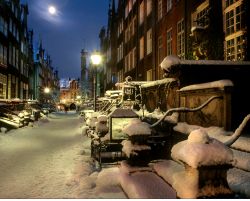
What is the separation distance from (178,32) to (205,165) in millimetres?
15795

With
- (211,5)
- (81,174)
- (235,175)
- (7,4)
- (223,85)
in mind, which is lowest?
(81,174)

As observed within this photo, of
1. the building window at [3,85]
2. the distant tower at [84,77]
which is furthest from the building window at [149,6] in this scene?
the distant tower at [84,77]

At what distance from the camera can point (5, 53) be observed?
120 feet

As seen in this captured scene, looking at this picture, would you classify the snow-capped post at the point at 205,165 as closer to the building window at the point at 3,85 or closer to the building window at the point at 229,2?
the building window at the point at 229,2

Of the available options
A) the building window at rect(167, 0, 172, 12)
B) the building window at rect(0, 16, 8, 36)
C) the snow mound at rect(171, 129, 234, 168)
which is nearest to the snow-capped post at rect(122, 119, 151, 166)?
the snow mound at rect(171, 129, 234, 168)

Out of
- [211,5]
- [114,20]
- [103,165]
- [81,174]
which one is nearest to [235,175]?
[81,174]

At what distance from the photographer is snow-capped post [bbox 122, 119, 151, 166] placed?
314 inches

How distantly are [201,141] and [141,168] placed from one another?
3.85 meters

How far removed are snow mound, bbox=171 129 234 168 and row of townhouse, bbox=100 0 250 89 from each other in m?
7.98

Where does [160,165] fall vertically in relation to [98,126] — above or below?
below

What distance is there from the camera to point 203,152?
4.23m

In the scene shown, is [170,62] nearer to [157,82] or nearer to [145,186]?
[145,186]

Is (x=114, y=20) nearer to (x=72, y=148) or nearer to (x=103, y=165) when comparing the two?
(x=72, y=148)

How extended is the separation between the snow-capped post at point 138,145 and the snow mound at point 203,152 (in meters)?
3.51
